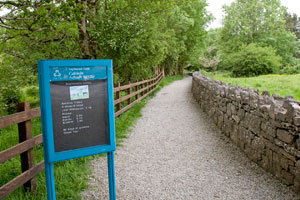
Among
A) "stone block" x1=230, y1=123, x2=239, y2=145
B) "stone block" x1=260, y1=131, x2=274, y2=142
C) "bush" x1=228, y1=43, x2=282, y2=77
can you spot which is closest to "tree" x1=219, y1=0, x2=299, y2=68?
"bush" x1=228, y1=43, x2=282, y2=77

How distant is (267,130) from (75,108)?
3.06m

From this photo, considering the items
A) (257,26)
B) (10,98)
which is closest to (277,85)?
(10,98)

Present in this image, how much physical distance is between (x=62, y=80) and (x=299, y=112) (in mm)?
3053

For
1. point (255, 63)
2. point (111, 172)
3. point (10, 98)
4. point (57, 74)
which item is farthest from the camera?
point (255, 63)

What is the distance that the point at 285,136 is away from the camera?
11.9 ft

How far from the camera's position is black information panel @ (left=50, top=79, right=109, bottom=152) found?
2.81 m

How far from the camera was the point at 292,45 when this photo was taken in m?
41.2

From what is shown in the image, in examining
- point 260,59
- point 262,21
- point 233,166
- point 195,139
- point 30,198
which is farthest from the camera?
point 262,21

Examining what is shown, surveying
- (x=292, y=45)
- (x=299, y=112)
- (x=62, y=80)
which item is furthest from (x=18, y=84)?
(x=292, y=45)

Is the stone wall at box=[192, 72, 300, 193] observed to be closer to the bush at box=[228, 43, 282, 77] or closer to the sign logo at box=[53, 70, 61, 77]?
the sign logo at box=[53, 70, 61, 77]

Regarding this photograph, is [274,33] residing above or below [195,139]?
above

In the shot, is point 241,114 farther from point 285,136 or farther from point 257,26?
point 257,26

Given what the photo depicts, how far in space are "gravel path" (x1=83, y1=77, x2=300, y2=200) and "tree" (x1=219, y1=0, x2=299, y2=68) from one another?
3342 cm

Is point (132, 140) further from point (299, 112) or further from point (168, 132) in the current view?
point (299, 112)
